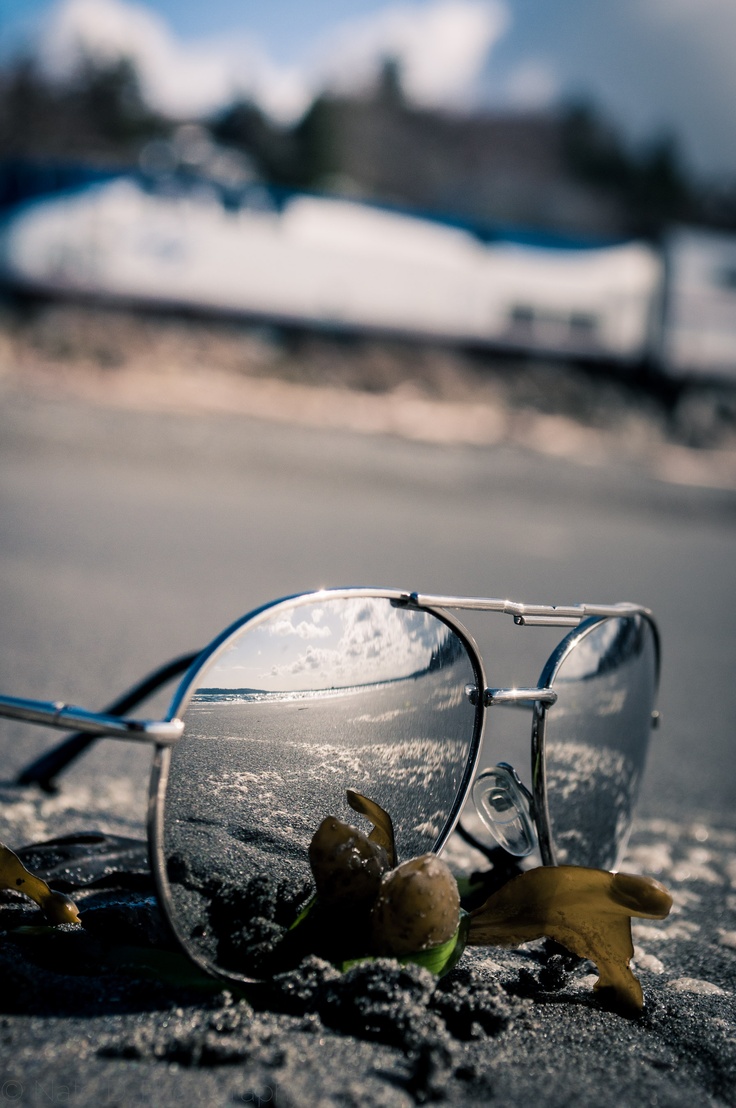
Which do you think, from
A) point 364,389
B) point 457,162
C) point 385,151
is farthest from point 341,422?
point 457,162

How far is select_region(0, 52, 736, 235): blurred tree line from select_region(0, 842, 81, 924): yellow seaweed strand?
28.2 m

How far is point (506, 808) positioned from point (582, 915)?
0.59 feet

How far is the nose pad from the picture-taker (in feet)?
4.29

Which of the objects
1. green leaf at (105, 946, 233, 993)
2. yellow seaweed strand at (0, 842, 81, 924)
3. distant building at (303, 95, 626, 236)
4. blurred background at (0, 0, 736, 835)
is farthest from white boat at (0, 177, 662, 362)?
distant building at (303, 95, 626, 236)

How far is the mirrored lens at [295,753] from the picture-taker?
3.36ft

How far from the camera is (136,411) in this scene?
8570 mm

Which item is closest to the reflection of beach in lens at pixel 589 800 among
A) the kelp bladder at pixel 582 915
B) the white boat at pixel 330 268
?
the kelp bladder at pixel 582 915

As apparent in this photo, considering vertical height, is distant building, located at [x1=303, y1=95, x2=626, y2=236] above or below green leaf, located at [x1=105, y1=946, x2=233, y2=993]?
above

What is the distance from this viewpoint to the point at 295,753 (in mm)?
1142

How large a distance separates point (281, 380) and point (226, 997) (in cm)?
1179

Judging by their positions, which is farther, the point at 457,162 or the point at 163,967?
the point at 457,162

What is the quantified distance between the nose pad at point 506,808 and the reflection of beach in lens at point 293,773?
1.7 inches

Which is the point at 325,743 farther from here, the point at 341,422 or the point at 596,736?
the point at 341,422

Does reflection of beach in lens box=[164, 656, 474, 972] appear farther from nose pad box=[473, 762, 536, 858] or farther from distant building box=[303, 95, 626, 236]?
distant building box=[303, 95, 626, 236]
